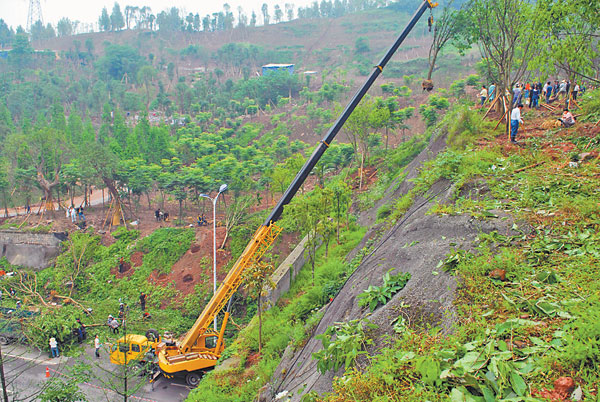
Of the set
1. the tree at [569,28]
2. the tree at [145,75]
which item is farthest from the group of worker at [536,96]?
the tree at [145,75]

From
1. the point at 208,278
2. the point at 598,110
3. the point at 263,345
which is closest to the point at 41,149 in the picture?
the point at 208,278

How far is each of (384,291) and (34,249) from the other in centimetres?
2795

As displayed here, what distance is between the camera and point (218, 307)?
13.8 m

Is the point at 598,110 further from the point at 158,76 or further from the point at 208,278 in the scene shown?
the point at 158,76

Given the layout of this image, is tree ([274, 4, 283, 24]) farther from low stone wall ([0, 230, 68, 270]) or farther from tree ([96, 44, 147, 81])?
low stone wall ([0, 230, 68, 270])

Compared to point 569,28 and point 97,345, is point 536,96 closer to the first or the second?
point 569,28

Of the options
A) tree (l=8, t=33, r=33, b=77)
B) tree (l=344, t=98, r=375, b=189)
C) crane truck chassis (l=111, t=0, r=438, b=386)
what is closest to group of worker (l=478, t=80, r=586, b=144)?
crane truck chassis (l=111, t=0, r=438, b=386)

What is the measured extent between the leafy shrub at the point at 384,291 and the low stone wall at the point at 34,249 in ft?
87.1

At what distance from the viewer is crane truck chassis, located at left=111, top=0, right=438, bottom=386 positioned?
13562 mm

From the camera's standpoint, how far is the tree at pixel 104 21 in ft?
394

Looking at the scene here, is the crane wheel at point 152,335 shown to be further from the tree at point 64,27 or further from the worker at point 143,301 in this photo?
the tree at point 64,27

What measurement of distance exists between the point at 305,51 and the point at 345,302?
97.9 m

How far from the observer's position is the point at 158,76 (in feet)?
274

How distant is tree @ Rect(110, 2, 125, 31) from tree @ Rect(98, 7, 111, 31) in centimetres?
107
